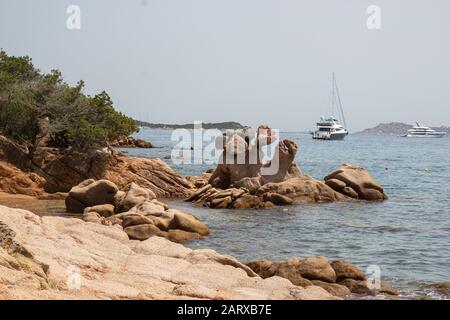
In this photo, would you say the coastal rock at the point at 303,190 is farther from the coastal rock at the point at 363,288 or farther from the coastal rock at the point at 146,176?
the coastal rock at the point at 363,288

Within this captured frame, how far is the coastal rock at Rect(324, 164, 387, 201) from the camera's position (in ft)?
125

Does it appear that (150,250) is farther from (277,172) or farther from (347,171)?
(347,171)

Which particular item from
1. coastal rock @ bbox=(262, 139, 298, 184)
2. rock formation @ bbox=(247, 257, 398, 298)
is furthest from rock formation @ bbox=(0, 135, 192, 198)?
rock formation @ bbox=(247, 257, 398, 298)

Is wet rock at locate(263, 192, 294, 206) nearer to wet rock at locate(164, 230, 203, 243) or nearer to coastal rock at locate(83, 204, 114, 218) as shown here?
coastal rock at locate(83, 204, 114, 218)

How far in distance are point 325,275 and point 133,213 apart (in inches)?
375

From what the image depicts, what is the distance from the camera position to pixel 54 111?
37.0m

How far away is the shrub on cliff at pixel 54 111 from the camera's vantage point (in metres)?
35.3

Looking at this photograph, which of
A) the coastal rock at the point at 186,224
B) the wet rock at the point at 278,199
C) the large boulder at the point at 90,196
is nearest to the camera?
the coastal rock at the point at 186,224

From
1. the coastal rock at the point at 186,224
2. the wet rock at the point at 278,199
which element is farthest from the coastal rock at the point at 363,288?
the wet rock at the point at 278,199

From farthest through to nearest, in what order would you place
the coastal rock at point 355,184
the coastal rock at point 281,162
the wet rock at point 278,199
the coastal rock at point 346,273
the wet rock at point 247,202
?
1. the coastal rock at point 355,184
2. the coastal rock at point 281,162
3. the wet rock at point 278,199
4. the wet rock at point 247,202
5. the coastal rock at point 346,273

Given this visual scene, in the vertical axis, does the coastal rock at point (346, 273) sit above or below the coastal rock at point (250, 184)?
below

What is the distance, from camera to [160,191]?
120ft

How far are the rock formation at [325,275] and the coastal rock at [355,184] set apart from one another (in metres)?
21.9
